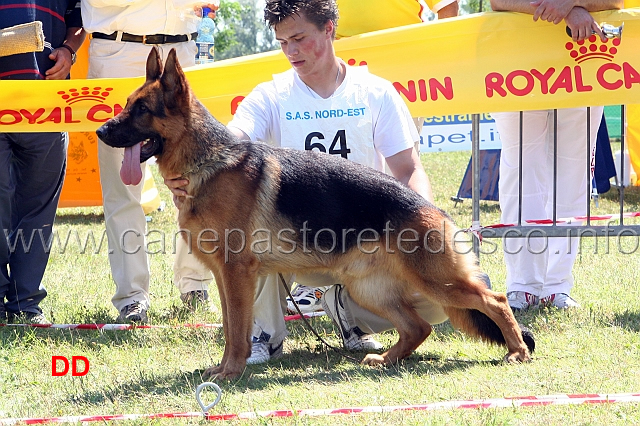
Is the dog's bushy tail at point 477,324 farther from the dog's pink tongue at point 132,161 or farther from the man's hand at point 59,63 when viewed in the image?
the man's hand at point 59,63

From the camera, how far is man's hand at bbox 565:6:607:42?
15.3 feet

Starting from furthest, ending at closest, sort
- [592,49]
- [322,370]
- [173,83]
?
[592,49] → [322,370] → [173,83]

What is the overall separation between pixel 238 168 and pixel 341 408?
128 cm

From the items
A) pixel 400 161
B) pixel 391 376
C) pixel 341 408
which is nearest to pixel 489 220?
pixel 400 161

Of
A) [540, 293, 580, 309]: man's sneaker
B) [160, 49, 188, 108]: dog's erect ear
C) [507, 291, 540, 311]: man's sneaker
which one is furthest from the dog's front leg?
[540, 293, 580, 309]: man's sneaker

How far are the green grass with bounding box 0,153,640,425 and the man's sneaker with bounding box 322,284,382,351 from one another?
16cm

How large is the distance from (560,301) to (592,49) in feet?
5.43

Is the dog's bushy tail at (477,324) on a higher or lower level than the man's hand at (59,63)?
lower

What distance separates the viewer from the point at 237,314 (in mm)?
3672

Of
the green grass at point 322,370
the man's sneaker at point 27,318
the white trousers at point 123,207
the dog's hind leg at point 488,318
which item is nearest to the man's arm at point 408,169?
the dog's hind leg at point 488,318

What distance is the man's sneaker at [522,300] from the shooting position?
509cm

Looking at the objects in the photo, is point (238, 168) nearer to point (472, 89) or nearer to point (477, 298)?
point (477, 298)

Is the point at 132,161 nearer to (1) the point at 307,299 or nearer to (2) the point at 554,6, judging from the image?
(1) the point at 307,299

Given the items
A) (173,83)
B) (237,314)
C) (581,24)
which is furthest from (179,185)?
(581,24)
